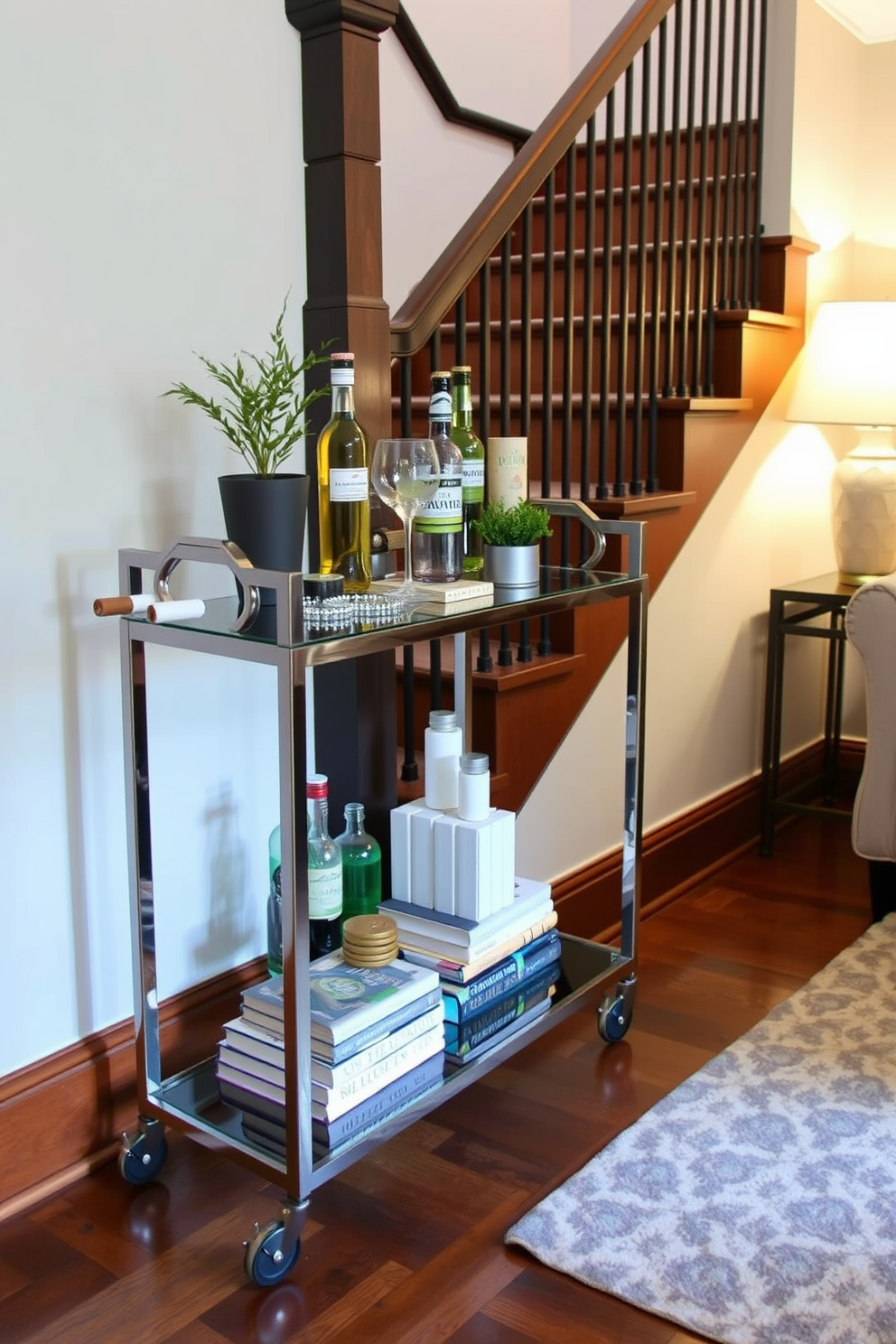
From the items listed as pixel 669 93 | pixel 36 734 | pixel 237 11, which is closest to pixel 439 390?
pixel 237 11

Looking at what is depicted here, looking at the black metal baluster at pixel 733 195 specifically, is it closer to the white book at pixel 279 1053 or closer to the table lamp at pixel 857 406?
the table lamp at pixel 857 406

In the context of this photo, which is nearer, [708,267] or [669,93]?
[708,267]

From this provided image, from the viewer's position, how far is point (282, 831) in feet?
5.06

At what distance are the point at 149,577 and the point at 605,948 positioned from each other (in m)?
1.05

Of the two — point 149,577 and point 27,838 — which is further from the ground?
point 149,577

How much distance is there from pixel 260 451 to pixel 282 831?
1.90 ft

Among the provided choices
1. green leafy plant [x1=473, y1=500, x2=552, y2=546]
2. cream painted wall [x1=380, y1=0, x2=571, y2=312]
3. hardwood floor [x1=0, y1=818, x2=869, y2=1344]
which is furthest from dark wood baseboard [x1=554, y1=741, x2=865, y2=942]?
cream painted wall [x1=380, y1=0, x2=571, y2=312]

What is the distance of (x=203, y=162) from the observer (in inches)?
73.7

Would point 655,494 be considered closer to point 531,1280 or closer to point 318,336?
point 318,336

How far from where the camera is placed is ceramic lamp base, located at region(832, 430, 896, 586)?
10.6ft

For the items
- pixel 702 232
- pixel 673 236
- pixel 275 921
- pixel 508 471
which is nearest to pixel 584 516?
pixel 508 471

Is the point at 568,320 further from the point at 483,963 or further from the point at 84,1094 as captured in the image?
the point at 84,1094

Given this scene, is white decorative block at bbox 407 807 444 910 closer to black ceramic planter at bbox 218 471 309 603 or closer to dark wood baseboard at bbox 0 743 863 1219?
dark wood baseboard at bbox 0 743 863 1219

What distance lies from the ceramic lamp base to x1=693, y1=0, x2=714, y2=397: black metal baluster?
0.50 metres
